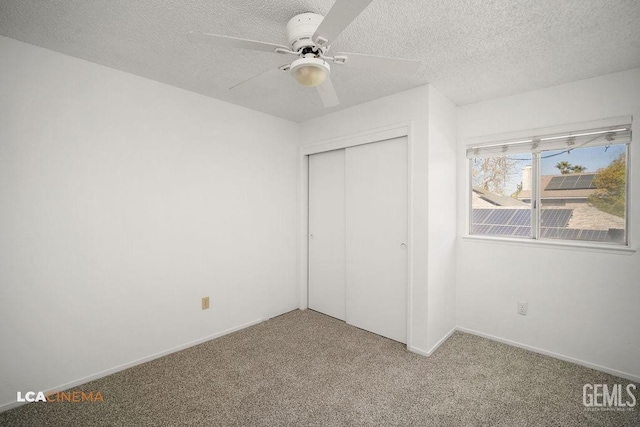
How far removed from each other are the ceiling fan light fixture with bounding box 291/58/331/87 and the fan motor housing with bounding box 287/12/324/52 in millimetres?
99


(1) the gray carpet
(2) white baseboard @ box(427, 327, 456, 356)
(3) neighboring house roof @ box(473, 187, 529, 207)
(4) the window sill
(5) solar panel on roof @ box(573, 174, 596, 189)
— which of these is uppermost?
(5) solar panel on roof @ box(573, 174, 596, 189)

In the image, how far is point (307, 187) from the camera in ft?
11.9

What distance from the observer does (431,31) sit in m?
1.69

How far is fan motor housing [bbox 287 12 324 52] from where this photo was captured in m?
1.40

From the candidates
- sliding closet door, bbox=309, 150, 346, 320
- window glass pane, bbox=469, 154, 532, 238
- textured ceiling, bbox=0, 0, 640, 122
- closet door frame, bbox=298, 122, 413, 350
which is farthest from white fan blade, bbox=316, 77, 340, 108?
window glass pane, bbox=469, 154, 532, 238

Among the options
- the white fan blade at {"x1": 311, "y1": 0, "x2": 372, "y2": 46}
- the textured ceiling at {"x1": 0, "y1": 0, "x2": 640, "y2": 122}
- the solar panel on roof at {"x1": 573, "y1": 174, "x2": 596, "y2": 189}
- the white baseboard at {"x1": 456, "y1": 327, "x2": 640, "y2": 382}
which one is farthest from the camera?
the solar panel on roof at {"x1": 573, "y1": 174, "x2": 596, "y2": 189}

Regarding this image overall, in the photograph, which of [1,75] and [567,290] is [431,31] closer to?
[567,290]

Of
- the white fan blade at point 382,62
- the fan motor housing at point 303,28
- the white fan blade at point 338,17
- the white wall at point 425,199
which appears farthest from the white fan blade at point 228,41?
the white wall at point 425,199

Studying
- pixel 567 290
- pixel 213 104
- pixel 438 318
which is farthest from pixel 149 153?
pixel 567 290

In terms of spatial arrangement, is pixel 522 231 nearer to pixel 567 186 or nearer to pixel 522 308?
pixel 567 186

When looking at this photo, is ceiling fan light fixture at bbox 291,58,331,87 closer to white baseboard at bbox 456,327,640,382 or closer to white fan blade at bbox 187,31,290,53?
white fan blade at bbox 187,31,290,53

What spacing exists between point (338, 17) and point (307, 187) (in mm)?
2576

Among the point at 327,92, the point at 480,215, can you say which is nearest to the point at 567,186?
the point at 480,215

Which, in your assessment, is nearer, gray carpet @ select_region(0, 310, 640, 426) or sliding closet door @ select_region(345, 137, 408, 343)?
gray carpet @ select_region(0, 310, 640, 426)
